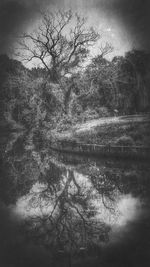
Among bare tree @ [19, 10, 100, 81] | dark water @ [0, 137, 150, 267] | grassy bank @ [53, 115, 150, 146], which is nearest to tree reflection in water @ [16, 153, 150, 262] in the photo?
dark water @ [0, 137, 150, 267]

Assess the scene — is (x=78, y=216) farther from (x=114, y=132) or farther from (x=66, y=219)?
(x=114, y=132)

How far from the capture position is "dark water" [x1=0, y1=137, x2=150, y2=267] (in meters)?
2.27

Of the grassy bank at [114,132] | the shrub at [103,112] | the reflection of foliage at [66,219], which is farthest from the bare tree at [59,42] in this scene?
the reflection of foliage at [66,219]

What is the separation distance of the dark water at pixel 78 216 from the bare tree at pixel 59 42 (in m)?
2.19

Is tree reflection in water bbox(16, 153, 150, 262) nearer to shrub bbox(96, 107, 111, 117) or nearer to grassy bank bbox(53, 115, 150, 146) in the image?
grassy bank bbox(53, 115, 150, 146)

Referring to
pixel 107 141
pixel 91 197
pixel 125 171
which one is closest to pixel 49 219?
pixel 91 197

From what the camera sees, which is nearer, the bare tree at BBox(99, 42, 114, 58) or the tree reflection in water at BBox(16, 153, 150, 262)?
the tree reflection in water at BBox(16, 153, 150, 262)

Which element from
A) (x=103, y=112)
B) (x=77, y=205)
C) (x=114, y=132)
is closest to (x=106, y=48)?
(x=103, y=112)

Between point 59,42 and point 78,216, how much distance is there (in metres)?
3.29

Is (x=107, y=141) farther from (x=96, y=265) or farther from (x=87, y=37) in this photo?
(x=96, y=265)

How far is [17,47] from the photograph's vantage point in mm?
4234

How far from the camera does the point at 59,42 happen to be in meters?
4.56

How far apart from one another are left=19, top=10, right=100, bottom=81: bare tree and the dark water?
2.19 meters

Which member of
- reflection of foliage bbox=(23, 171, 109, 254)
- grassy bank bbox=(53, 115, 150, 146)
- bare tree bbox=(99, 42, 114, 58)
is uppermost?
bare tree bbox=(99, 42, 114, 58)
